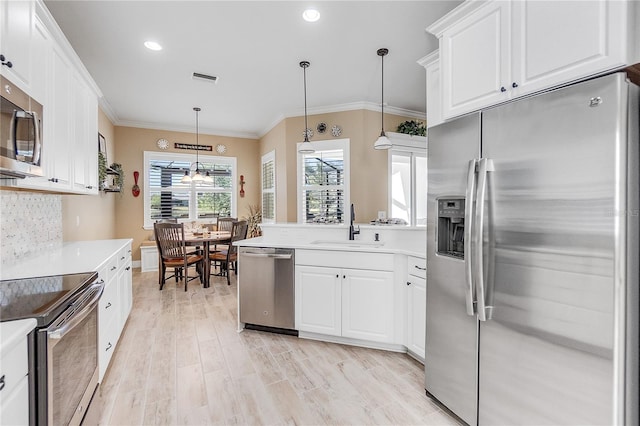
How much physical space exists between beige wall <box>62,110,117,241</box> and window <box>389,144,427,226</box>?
4121mm

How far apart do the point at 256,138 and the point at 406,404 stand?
621 centimetres

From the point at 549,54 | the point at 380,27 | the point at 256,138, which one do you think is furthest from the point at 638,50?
the point at 256,138

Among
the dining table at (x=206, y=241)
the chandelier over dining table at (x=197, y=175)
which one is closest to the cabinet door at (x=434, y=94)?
the dining table at (x=206, y=241)

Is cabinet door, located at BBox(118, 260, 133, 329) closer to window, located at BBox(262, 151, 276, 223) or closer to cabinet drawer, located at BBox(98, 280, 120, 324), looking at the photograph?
cabinet drawer, located at BBox(98, 280, 120, 324)

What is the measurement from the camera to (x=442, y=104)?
1976mm

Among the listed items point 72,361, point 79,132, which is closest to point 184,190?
point 79,132

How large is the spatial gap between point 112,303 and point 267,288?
128 centimetres

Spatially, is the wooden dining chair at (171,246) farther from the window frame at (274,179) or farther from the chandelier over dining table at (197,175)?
the window frame at (274,179)

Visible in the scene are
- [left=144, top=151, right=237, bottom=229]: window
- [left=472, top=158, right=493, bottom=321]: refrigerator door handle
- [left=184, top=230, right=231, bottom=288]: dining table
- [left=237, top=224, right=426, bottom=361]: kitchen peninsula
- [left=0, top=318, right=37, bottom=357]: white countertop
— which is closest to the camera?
[left=0, top=318, right=37, bottom=357]: white countertop

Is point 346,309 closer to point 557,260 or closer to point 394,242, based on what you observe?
point 394,242

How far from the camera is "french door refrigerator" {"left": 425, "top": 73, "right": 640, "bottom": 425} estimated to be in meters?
1.16

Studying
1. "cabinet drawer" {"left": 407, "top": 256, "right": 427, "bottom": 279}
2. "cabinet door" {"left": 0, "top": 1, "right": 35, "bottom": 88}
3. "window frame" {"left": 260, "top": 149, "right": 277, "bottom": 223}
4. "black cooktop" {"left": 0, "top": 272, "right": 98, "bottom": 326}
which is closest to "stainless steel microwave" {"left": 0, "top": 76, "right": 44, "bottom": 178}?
"cabinet door" {"left": 0, "top": 1, "right": 35, "bottom": 88}

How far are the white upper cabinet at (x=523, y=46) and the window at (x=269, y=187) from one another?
4311 mm

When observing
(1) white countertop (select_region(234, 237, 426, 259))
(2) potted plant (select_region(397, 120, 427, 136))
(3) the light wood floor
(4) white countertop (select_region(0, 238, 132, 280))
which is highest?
(2) potted plant (select_region(397, 120, 427, 136))
